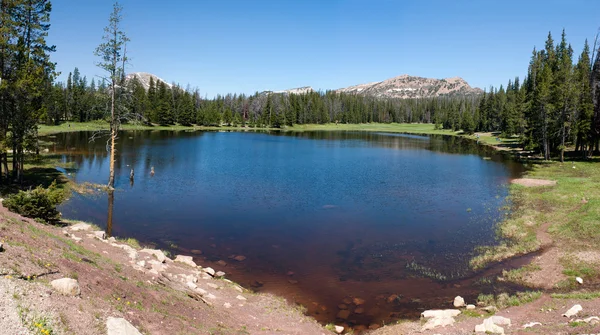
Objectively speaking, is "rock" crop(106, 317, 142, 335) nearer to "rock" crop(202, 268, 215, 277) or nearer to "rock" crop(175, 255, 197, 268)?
"rock" crop(202, 268, 215, 277)

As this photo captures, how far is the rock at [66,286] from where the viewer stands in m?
11.7

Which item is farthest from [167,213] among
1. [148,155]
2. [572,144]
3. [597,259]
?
[572,144]

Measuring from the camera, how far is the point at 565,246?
26.2 metres

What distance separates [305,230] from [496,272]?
13.7 metres

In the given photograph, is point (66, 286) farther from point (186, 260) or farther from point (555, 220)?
point (555, 220)

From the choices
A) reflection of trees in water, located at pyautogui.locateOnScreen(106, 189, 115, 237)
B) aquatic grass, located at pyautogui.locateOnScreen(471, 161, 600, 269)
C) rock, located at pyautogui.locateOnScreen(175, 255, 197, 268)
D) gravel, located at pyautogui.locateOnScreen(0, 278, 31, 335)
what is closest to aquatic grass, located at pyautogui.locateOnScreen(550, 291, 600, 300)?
aquatic grass, located at pyautogui.locateOnScreen(471, 161, 600, 269)

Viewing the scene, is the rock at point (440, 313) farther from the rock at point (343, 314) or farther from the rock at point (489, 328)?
the rock at point (343, 314)

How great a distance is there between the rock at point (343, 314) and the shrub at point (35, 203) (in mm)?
18144

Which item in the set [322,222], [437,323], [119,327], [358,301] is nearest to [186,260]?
[358,301]

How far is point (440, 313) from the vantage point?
58.0 feet

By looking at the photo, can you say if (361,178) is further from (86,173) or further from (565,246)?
(86,173)

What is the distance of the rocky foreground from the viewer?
1073 cm

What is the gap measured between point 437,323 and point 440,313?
160cm

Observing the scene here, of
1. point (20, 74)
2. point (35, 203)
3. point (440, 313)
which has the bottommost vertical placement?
point (440, 313)
